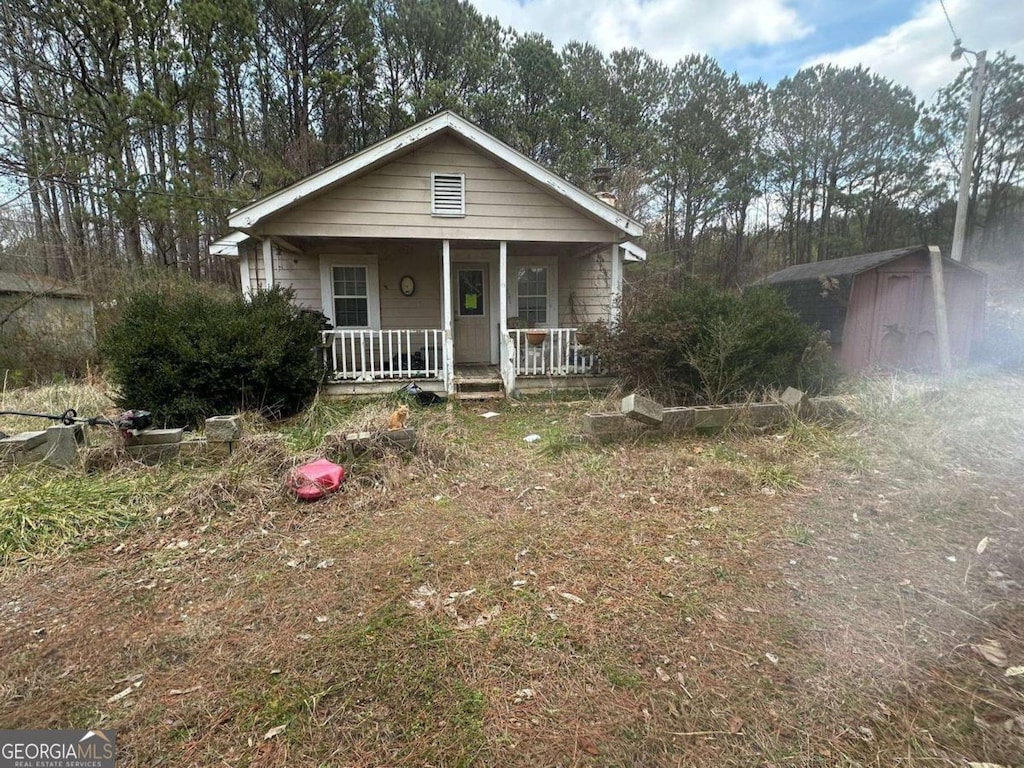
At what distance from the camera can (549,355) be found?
828 cm

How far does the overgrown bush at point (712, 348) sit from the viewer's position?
6.14m

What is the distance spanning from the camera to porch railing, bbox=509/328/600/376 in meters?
7.96

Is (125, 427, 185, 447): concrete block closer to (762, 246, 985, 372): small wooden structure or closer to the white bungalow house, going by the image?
the white bungalow house

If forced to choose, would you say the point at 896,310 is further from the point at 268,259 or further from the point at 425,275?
the point at 268,259

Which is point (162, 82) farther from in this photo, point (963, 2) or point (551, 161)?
point (963, 2)

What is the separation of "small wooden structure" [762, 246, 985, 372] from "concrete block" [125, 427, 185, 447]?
35.1 feet

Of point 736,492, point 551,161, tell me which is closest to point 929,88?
point 551,161

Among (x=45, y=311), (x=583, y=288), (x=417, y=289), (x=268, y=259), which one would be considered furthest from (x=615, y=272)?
(x=45, y=311)

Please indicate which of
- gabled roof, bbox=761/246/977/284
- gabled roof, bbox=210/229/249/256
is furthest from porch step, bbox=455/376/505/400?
gabled roof, bbox=761/246/977/284

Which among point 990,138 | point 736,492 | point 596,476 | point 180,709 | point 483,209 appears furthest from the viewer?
point 990,138

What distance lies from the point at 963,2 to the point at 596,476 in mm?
12456

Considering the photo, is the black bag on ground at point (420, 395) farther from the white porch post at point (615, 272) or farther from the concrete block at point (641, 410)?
the white porch post at point (615, 272)

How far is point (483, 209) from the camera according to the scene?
25.5 feet

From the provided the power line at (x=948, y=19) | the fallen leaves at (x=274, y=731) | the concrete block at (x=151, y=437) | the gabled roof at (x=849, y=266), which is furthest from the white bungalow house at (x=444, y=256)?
the power line at (x=948, y=19)
